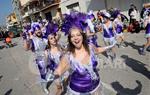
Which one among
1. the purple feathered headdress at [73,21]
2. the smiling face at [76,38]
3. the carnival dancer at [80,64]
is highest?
the purple feathered headdress at [73,21]

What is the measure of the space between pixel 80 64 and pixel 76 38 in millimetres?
349

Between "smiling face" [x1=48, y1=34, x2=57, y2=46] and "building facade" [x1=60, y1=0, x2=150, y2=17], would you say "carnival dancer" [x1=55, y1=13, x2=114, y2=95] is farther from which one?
"building facade" [x1=60, y1=0, x2=150, y2=17]

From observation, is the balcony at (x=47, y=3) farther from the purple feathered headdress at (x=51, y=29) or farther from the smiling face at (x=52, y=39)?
the smiling face at (x=52, y=39)

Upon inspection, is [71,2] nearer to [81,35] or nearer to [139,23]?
[139,23]

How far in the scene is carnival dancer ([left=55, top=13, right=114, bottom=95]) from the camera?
3971 mm

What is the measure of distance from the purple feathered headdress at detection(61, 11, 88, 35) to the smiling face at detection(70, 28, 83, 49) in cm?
13

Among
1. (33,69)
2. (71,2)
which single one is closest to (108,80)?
(33,69)

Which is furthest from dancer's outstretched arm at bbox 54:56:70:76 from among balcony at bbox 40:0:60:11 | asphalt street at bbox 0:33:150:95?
balcony at bbox 40:0:60:11

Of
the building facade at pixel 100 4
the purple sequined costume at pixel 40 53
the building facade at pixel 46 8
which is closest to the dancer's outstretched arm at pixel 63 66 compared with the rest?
the purple sequined costume at pixel 40 53

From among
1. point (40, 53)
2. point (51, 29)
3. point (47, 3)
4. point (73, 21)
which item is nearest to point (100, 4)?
point (47, 3)

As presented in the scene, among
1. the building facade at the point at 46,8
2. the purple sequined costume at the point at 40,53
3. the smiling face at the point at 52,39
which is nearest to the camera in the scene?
the smiling face at the point at 52,39

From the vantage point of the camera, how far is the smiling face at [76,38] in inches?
156

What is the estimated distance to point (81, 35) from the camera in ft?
13.1

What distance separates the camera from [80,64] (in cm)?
396
